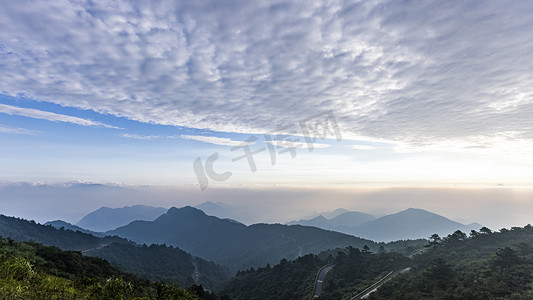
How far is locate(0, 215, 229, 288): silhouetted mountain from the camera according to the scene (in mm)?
121750

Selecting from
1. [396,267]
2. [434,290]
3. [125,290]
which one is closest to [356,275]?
[396,267]

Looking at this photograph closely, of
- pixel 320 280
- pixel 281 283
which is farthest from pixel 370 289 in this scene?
pixel 281 283

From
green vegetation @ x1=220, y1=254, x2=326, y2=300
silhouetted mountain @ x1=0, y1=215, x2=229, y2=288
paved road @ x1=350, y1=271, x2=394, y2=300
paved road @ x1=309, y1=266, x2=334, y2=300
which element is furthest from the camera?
silhouetted mountain @ x1=0, y1=215, x2=229, y2=288

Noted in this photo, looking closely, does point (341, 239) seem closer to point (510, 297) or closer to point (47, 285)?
point (510, 297)

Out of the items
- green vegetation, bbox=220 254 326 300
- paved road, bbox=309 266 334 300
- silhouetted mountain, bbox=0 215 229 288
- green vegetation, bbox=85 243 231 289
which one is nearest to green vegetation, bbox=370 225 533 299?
paved road, bbox=309 266 334 300

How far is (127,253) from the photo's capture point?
133375mm

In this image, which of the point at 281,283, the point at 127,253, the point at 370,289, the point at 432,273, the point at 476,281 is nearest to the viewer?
the point at 476,281

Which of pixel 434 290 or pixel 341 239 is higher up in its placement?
pixel 434 290

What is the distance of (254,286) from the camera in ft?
251

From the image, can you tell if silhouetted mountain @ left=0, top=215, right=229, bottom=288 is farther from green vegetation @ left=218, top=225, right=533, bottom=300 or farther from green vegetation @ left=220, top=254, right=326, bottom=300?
green vegetation @ left=218, top=225, right=533, bottom=300

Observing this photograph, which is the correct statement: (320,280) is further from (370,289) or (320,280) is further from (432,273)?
(432,273)

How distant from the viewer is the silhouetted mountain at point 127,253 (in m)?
122

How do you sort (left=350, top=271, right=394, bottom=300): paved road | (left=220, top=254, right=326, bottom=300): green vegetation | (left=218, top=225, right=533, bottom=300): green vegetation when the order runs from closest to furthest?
(left=218, top=225, right=533, bottom=300): green vegetation → (left=350, top=271, right=394, bottom=300): paved road → (left=220, top=254, right=326, bottom=300): green vegetation

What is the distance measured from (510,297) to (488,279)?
4.22 metres
